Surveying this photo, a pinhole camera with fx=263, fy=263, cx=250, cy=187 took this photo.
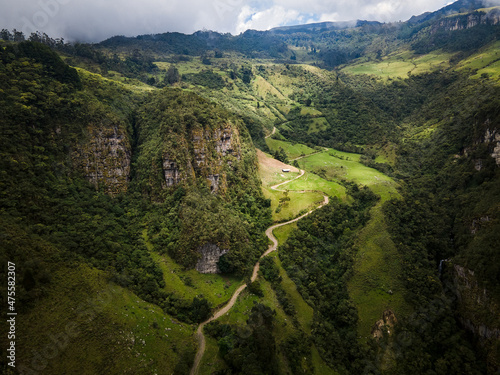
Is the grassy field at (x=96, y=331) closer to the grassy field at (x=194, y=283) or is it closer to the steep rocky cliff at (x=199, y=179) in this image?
the grassy field at (x=194, y=283)

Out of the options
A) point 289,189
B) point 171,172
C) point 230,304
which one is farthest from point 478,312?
point 171,172

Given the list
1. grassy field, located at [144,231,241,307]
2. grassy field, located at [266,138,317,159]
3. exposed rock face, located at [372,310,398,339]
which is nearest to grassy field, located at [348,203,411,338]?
exposed rock face, located at [372,310,398,339]

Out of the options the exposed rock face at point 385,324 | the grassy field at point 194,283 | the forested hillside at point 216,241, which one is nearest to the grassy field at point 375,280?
the forested hillside at point 216,241

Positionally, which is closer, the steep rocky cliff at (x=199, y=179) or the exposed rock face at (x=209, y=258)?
the exposed rock face at (x=209, y=258)

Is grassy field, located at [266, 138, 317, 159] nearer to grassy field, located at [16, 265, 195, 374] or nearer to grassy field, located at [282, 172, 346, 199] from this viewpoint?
grassy field, located at [282, 172, 346, 199]

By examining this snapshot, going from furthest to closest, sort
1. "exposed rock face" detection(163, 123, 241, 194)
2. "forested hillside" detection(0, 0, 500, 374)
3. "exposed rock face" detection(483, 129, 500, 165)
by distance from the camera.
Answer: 1. "exposed rock face" detection(483, 129, 500, 165)
2. "exposed rock face" detection(163, 123, 241, 194)
3. "forested hillside" detection(0, 0, 500, 374)

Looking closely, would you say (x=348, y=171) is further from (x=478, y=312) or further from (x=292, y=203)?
(x=478, y=312)
